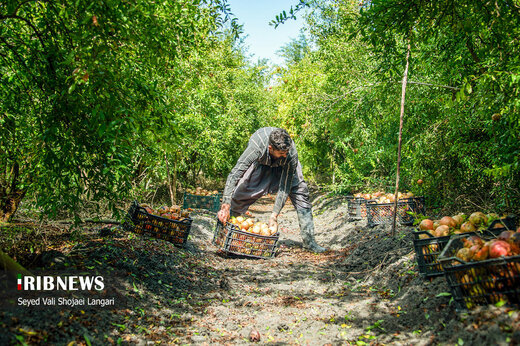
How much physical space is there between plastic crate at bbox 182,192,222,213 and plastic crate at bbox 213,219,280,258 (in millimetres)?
6139

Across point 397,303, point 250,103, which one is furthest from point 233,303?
point 250,103

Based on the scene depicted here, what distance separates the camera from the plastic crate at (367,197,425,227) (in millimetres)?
6793

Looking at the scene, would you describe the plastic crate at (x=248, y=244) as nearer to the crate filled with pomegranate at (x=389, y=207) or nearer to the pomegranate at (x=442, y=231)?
the crate filled with pomegranate at (x=389, y=207)

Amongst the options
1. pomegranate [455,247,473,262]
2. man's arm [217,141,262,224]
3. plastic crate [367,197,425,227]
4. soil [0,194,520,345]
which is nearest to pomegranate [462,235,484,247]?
pomegranate [455,247,473,262]

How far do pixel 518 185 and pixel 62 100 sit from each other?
576 centimetres

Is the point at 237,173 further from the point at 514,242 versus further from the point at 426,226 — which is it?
the point at 514,242

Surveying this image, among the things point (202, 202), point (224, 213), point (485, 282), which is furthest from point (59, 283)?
point (202, 202)

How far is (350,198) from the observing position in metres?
9.63

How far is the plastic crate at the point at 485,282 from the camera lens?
2.26 metres

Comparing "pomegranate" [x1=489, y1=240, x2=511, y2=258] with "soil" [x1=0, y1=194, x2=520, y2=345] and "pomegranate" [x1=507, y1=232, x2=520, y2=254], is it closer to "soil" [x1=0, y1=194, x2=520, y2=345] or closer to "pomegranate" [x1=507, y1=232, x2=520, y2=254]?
"pomegranate" [x1=507, y1=232, x2=520, y2=254]

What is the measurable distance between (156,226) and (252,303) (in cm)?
242

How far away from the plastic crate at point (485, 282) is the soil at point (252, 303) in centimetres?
8

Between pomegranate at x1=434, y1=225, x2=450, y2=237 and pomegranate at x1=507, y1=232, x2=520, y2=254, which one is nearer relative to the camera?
pomegranate at x1=507, y1=232, x2=520, y2=254

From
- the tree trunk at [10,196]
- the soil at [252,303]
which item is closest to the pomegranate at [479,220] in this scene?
the soil at [252,303]
